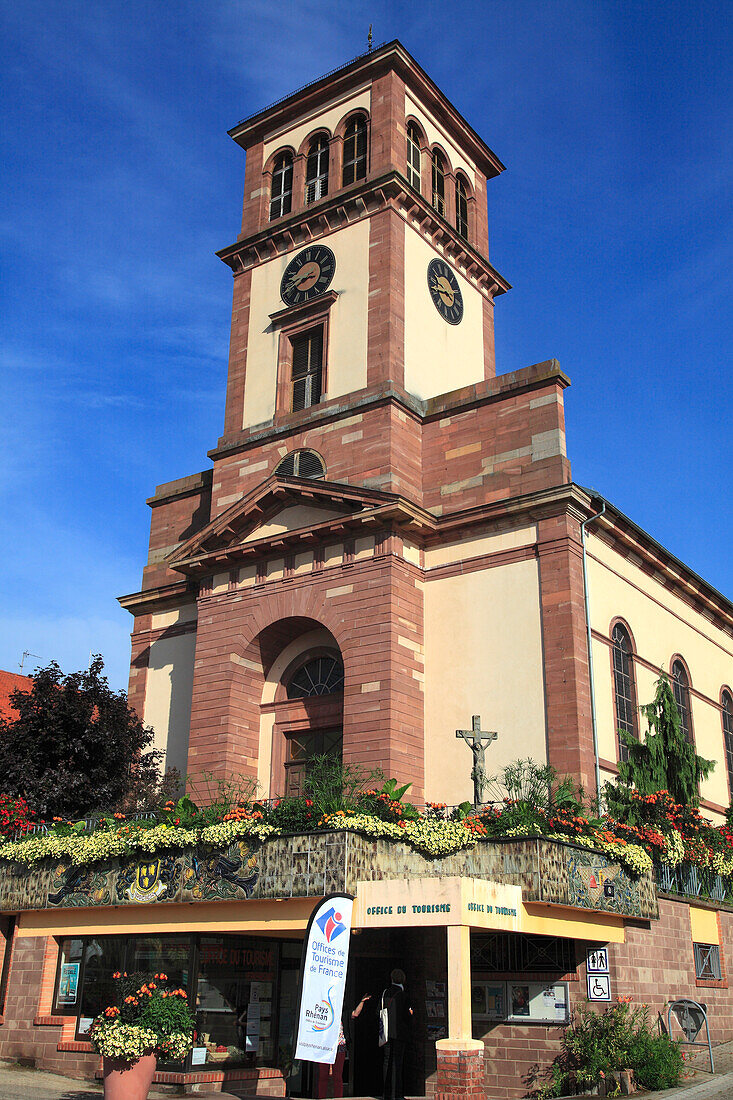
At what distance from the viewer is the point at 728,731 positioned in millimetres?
31703

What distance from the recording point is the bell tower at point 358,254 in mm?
26906

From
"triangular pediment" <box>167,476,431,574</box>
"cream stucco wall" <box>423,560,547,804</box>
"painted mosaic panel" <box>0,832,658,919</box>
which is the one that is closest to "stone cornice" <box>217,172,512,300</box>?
"triangular pediment" <box>167,476,431,574</box>

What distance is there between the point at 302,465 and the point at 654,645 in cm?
986

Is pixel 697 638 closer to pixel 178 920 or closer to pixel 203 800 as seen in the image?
pixel 203 800

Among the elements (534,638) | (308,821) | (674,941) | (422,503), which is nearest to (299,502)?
(422,503)

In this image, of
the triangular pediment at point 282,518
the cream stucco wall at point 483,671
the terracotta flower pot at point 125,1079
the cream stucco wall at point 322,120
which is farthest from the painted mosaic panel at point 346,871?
the cream stucco wall at point 322,120

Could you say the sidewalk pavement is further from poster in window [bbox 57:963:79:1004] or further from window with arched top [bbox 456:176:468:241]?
window with arched top [bbox 456:176:468:241]

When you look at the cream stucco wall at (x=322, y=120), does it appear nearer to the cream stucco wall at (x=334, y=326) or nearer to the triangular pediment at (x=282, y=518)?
the cream stucco wall at (x=334, y=326)

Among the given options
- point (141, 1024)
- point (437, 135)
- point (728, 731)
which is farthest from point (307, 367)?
point (141, 1024)

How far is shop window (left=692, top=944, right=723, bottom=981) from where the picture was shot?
19.4 meters

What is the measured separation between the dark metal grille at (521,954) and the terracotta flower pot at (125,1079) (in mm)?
6107

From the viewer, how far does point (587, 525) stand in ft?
77.3

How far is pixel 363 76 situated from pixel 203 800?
817 inches

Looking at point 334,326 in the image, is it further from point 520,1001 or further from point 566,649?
point 520,1001
